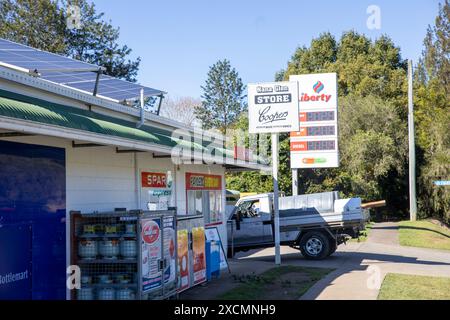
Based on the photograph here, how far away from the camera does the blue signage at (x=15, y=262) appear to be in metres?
7.77

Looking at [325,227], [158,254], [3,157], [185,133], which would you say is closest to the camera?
[3,157]

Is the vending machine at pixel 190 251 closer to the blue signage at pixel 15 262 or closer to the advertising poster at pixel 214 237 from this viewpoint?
the advertising poster at pixel 214 237

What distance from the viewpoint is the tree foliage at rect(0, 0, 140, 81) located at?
117ft

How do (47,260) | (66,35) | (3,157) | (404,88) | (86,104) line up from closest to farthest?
(3,157)
(47,260)
(86,104)
(66,35)
(404,88)

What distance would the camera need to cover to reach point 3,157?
26.0 ft

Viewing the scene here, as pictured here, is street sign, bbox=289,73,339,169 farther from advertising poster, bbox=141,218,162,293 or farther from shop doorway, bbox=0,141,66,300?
shop doorway, bbox=0,141,66,300

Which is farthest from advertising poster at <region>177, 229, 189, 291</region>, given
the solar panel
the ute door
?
the ute door

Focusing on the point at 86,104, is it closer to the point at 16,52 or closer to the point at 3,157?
the point at 16,52

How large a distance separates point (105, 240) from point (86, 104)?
2706 millimetres

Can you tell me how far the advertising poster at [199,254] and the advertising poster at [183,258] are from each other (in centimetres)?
40

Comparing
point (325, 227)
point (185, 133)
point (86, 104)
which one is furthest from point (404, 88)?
Answer: point (86, 104)

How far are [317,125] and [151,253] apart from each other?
58.4ft

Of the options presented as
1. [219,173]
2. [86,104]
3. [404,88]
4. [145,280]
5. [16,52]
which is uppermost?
[404,88]

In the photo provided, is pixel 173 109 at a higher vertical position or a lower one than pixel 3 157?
higher
